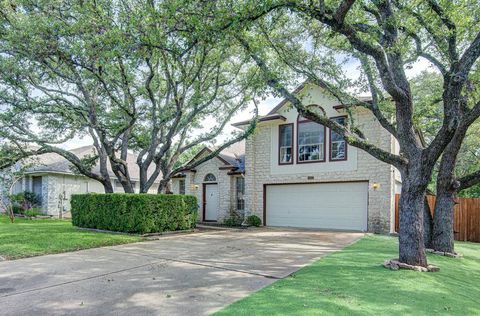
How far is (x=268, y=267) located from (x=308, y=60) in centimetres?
760

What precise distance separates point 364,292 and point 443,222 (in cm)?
584

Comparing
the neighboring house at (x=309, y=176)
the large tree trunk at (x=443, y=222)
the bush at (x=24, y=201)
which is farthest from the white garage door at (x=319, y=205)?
the bush at (x=24, y=201)

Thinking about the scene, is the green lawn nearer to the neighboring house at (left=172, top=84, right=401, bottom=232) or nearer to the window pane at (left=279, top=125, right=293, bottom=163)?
the neighboring house at (left=172, top=84, right=401, bottom=232)

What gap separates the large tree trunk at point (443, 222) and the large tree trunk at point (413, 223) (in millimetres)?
2921

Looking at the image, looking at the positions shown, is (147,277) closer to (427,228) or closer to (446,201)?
(427,228)

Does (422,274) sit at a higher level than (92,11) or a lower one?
lower

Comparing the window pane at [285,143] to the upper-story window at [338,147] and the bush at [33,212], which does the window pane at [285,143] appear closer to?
the upper-story window at [338,147]

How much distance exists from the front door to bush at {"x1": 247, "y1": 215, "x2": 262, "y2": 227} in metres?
3.07

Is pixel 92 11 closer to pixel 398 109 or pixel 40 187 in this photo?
pixel 398 109

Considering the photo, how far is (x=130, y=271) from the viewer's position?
705cm

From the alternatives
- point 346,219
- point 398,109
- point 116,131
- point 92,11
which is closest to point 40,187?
point 116,131

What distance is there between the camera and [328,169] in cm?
1587

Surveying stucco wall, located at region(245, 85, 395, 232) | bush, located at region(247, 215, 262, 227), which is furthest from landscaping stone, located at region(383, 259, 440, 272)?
bush, located at region(247, 215, 262, 227)

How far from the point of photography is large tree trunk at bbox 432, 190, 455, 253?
9648 mm
